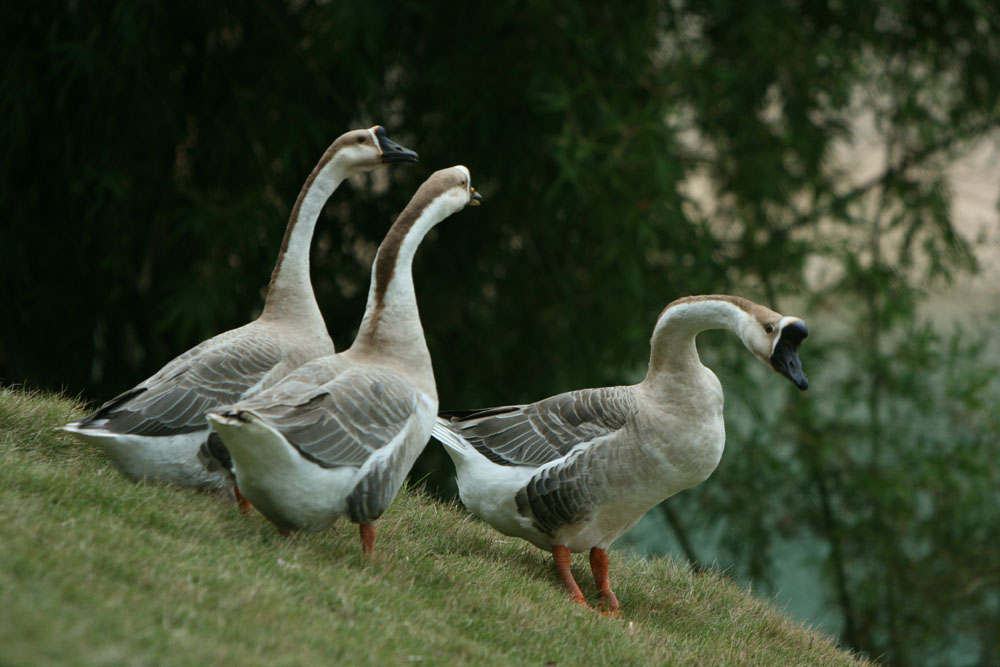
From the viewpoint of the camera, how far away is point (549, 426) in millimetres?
5590

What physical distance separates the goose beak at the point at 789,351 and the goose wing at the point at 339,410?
1731 millimetres

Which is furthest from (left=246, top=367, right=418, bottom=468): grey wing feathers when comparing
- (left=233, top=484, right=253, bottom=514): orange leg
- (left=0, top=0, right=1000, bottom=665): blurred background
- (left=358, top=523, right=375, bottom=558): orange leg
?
(left=0, top=0, right=1000, bottom=665): blurred background

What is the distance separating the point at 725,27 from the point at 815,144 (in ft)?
5.06

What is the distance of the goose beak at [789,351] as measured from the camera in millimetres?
4824

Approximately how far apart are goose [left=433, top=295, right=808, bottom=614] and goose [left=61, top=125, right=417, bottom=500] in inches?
43.5

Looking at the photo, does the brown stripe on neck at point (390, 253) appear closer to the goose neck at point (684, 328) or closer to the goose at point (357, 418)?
the goose at point (357, 418)

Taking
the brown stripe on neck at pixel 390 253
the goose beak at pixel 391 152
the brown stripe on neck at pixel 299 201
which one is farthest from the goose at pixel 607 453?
the goose beak at pixel 391 152

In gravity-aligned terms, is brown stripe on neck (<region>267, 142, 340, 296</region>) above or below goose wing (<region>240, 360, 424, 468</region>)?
above

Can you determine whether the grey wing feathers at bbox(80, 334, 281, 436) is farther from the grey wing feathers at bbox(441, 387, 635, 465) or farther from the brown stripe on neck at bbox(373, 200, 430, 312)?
the grey wing feathers at bbox(441, 387, 635, 465)

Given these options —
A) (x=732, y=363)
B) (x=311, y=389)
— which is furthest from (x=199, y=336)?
(x=732, y=363)

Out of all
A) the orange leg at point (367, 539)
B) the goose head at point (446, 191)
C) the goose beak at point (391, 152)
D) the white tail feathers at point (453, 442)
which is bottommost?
the orange leg at point (367, 539)

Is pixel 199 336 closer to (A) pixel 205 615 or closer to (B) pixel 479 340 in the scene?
(B) pixel 479 340

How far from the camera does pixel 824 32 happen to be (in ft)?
36.6

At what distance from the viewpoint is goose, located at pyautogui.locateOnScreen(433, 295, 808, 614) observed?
5.28 meters
